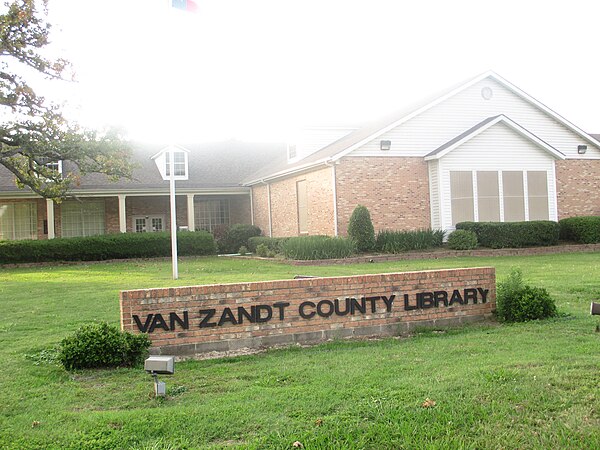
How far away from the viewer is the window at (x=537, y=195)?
24250mm

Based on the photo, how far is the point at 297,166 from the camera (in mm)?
25016

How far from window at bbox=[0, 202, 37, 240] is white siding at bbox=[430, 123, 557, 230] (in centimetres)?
1896

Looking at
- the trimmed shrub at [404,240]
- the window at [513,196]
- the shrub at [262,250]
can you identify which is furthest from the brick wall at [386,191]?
the shrub at [262,250]

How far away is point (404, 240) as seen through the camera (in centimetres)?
2175

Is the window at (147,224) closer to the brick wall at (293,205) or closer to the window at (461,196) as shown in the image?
the brick wall at (293,205)

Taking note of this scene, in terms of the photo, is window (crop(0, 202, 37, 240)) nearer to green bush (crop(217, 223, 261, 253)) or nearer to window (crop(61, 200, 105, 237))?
window (crop(61, 200, 105, 237))

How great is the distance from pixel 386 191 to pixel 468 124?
15.5 ft

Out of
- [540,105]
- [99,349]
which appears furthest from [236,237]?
[99,349]

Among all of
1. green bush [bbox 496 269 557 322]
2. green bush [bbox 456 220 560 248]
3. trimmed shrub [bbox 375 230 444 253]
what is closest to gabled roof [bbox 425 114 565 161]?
green bush [bbox 456 220 560 248]

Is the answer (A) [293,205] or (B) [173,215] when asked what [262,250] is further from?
(B) [173,215]

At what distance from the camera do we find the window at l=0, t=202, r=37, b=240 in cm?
2938

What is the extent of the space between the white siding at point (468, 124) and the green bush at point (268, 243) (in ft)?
15.8

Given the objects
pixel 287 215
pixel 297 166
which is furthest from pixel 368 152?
pixel 287 215

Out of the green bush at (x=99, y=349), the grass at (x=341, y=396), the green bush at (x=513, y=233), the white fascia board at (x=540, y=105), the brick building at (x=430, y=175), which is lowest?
the grass at (x=341, y=396)
